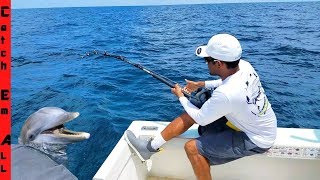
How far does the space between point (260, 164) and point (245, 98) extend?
97 centimetres

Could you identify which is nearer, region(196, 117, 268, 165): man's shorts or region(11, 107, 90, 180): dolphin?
region(196, 117, 268, 165): man's shorts

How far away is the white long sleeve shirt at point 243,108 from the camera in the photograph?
3123mm

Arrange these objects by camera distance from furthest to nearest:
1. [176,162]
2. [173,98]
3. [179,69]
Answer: [179,69] → [173,98] → [176,162]

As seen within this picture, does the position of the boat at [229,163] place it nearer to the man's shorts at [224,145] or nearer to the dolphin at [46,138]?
the man's shorts at [224,145]

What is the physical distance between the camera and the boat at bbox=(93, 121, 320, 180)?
11.6 feet

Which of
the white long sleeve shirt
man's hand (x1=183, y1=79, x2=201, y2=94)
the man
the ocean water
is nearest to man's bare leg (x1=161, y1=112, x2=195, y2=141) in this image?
the man

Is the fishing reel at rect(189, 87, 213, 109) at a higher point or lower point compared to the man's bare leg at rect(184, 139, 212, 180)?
higher

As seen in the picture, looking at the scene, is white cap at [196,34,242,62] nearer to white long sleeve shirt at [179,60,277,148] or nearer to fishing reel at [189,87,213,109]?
white long sleeve shirt at [179,60,277,148]

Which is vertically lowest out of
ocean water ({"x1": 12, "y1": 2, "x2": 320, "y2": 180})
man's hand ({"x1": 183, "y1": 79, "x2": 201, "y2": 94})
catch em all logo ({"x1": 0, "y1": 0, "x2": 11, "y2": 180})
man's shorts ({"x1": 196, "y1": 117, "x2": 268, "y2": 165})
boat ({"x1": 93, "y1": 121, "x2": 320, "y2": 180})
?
ocean water ({"x1": 12, "y1": 2, "x2": 320, "y2": 180})

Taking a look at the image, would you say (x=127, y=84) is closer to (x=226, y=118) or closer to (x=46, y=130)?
(x=46, y=130)

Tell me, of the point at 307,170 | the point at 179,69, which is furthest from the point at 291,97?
the point at 307,170

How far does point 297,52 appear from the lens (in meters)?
15.2

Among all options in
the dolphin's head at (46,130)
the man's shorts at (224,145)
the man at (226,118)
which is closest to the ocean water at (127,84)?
the dolphin's head at (46,130)

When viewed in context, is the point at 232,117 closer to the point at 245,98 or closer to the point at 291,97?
the point at 245,98
